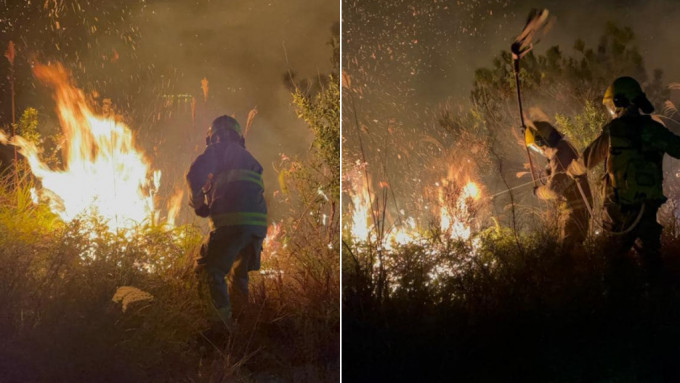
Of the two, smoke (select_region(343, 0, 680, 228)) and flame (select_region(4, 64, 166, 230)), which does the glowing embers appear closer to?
flame (select_region(4, 64, 166, 230))

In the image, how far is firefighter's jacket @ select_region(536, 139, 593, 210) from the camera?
17.7 ft

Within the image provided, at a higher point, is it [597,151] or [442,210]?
[597,151]

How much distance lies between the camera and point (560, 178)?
18.1ft

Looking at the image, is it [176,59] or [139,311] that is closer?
[139,311]

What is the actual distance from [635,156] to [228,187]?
118 inches

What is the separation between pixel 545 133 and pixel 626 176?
116 centimetres

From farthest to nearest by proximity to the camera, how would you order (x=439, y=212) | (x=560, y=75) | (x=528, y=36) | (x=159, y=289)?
(x=560, y=75) → (x=439, y=212) → (x=528, y=36) → (x=159, y=289)

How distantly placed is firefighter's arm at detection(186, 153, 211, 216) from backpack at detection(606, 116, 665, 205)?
3.00 m

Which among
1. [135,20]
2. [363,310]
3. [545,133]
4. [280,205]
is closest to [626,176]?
[545,133]

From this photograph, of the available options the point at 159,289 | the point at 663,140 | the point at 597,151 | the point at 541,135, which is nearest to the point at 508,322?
the point at 597,151

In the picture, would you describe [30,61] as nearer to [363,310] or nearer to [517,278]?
[363,310]

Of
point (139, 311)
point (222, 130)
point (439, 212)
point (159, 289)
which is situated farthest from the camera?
point (439, 212)

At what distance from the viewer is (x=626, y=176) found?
449 cm

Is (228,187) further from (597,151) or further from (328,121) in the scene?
(597,151)
